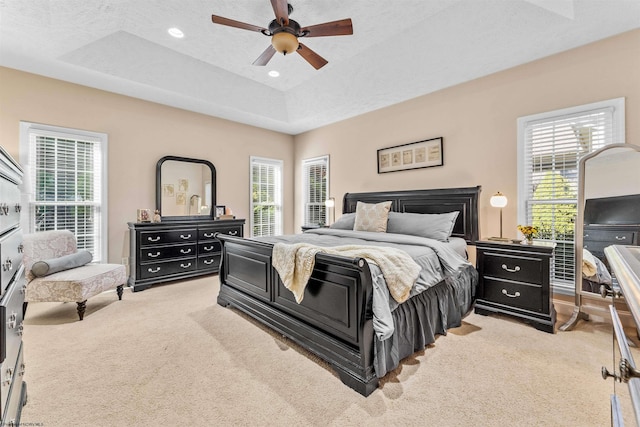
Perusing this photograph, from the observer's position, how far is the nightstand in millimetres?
2742

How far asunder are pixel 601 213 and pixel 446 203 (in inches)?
62.0

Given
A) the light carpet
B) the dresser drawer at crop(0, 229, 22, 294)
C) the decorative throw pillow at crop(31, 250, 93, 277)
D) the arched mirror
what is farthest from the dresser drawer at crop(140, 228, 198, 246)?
the arched mirror

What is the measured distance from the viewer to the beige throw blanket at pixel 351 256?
206cm

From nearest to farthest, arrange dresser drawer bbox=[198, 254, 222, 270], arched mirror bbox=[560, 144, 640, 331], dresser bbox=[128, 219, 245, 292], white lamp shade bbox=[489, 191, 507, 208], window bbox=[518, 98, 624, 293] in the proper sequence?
arched mirror bbox=[560, 144, 640, 331]
window bbox=[518, 98, 624, 293]
white lamp shade bbox=[489, 191, 507, 208]
dresser bbox=[128, 219, 245, 292]
dresser drawer bbox=[198, 254, 222, 270]

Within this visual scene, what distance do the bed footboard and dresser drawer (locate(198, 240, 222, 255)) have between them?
1910 millimetres

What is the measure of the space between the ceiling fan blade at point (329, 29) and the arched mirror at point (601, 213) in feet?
8.62

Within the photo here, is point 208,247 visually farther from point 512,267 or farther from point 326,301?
point 512,267

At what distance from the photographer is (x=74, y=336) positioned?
265 centimetres

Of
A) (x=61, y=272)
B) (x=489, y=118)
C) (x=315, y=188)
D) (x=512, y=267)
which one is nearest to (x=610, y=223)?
(x=512, y=267)

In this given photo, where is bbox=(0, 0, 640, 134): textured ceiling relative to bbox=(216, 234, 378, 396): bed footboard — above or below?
above

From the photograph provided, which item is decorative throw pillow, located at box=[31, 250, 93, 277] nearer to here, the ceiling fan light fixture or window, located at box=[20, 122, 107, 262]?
window, located at box=[20, 122, 107, 262]

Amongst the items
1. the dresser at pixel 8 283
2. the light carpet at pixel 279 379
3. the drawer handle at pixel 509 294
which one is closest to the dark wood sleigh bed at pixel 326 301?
the light carpet at pixel 279 379

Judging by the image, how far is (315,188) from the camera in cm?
609

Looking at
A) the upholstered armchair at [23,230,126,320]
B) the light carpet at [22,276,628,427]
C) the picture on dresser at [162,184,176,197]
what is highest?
the picture on dresser at [162,184,176,197]
